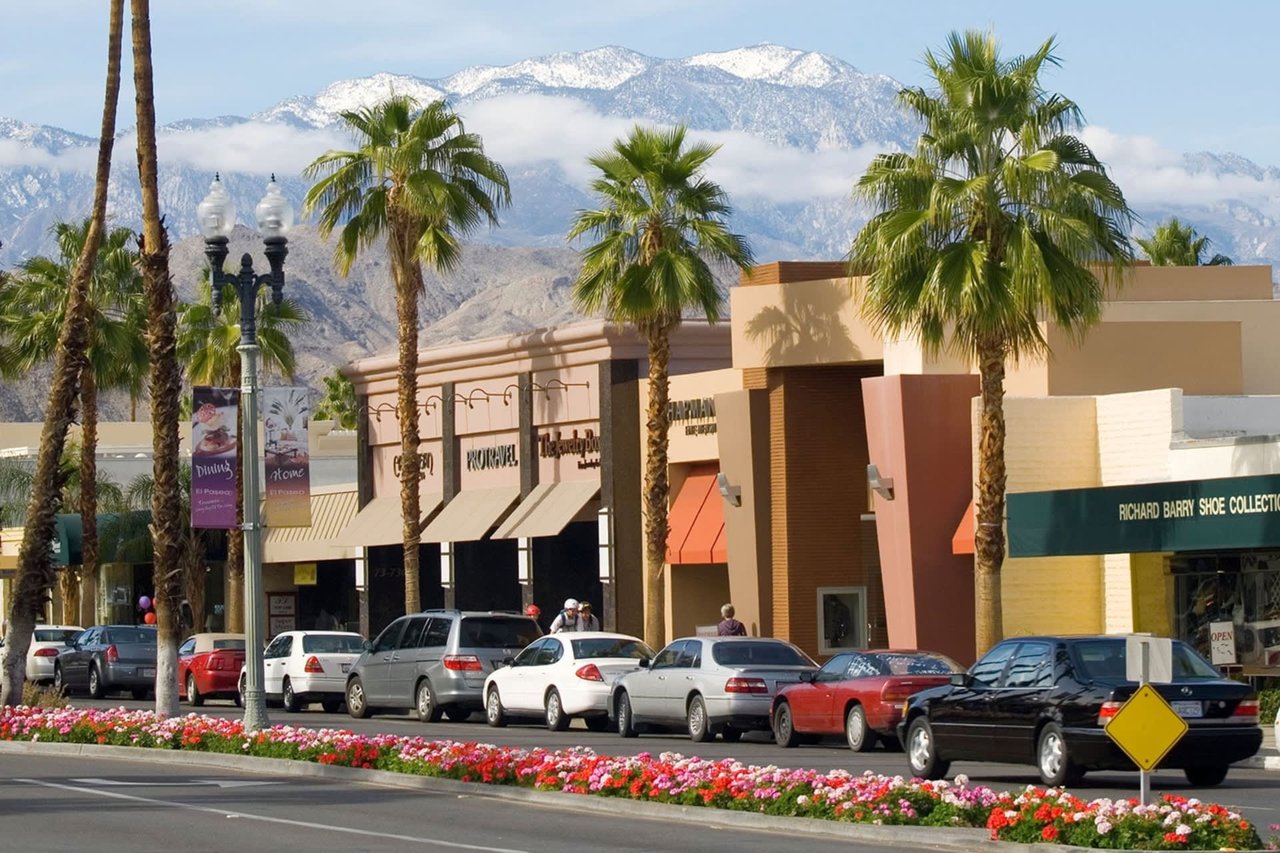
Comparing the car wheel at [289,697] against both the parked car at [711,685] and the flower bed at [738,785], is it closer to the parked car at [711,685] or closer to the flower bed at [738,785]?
the parked car at [711,685]

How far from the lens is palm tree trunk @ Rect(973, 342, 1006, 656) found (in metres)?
29.9

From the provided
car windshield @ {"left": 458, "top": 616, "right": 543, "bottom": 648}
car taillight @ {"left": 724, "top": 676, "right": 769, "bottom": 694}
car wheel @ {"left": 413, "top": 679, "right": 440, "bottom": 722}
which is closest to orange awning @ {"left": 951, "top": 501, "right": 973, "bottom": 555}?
car taillight @ {"left": 724, "top": 676, "right": 769, "bottom": 694}

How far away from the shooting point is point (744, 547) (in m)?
39.6

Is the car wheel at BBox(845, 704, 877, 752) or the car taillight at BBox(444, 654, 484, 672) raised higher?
the car taillight at BBox(444, 654, 484, 672)

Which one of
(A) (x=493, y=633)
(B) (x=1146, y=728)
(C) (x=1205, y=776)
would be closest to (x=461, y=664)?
(A) (x=493, y=633)

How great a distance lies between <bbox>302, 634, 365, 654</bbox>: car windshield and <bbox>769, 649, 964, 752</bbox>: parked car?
1257 cm

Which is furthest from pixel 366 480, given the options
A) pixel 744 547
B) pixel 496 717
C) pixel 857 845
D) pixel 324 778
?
pixel 857 845

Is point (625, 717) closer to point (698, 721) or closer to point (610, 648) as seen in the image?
point (698, 721)

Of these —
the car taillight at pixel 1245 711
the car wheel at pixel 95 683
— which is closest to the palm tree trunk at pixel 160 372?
the car wheel at pixel 95 683

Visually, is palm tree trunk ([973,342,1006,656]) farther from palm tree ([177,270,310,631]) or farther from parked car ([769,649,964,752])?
palm tree ([177,270,310,631])

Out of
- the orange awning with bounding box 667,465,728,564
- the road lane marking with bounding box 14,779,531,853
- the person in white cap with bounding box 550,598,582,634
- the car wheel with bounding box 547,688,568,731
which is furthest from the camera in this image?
the orange awning with bounding box 667,465,728,564

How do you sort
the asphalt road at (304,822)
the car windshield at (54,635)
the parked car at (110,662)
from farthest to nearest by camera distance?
the car windshield at (54,635) < the parked car at (110,662) < the asphalt road at (304,822)

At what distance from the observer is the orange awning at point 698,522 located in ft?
136

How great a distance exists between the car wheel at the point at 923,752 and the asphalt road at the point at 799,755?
0.46 meters
